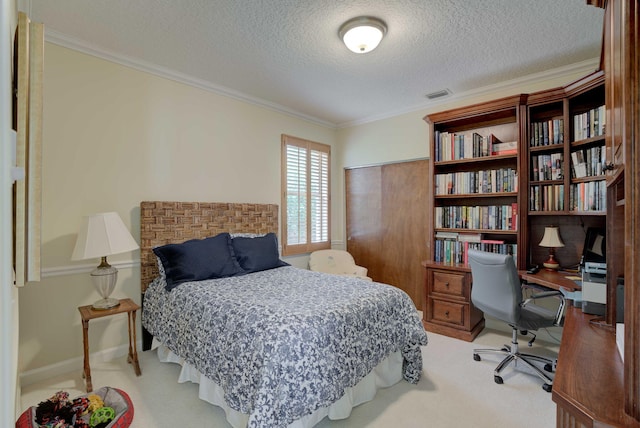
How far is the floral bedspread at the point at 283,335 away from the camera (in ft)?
5.34

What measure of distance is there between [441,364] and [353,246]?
7.82 feet

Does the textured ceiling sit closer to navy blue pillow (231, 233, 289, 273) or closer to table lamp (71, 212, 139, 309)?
table lamp (71, 212, 139, 309)

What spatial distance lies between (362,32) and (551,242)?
8.27 feet

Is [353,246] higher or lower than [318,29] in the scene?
lower

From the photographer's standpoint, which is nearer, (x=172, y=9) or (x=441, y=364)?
(x=172, y=9)

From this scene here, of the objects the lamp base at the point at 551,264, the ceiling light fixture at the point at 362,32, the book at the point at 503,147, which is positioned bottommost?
the lamp base at the point at 551,264

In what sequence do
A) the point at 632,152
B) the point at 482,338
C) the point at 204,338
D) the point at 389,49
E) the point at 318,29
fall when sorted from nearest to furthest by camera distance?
the point at 632,152 → the point at 204,338 → the point at 318,29 → the point at 389,49 → the point at 482,338

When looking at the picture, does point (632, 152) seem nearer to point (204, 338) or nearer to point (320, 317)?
point (320, 317)

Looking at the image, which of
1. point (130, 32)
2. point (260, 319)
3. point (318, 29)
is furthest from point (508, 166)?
point (130, 32)

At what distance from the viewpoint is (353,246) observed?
4.88 meters

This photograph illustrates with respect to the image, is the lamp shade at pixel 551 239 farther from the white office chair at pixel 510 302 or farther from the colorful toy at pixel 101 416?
the colorful toy at pixel 101 416

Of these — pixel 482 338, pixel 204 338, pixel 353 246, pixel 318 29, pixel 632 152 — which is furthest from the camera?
pixel 353 246

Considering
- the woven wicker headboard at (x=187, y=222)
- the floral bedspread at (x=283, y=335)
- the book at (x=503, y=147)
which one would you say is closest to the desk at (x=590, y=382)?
the floral bedspread at (x=283, y=335)

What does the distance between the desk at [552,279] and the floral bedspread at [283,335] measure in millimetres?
1076
